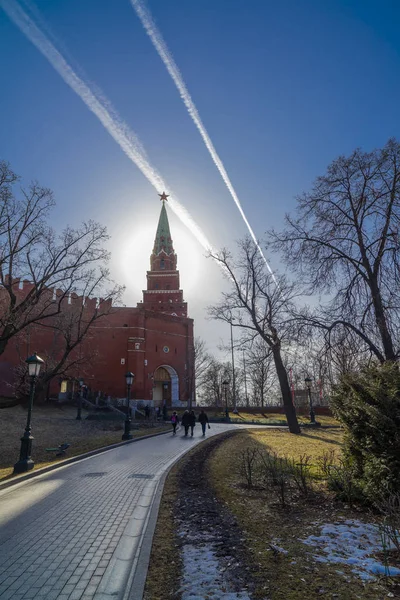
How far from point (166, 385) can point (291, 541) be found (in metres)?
41.6

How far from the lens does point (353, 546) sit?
3885 mm

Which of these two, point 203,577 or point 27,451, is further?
point 27,451

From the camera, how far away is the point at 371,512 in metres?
4.88

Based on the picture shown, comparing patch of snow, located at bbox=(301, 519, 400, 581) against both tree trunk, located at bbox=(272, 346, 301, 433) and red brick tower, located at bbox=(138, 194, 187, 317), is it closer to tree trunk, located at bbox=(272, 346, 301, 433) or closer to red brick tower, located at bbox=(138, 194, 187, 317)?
tree trunk, located at bbox=(272, 346, 301, 433)

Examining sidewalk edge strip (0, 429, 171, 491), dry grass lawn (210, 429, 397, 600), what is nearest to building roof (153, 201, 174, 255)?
sidewalk edge strip (0, 429, 171, 491)

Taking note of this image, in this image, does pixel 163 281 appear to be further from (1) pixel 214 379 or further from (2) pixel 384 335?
(2) pixel 384 335

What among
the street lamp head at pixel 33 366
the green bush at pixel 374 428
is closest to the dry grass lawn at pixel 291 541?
the green bush at pixel 374 428

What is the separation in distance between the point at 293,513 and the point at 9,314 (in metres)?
10.8

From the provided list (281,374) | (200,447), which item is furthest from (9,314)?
(281,374)

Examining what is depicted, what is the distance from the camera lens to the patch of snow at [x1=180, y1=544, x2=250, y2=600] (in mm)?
3014

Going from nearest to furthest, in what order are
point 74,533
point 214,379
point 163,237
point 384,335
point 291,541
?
point 291,541 → point 74,533 → point 384,335 → point 214,379 → point 163,237

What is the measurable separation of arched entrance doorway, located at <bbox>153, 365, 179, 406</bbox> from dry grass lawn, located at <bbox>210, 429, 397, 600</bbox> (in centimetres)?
3669

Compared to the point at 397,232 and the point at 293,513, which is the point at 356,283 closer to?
the point at 397,232

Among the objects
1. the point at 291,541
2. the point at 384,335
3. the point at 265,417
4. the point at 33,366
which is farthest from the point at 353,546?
the point at 265,417
